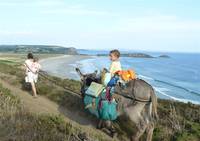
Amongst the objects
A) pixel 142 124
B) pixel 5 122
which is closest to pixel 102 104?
pixel 142 124

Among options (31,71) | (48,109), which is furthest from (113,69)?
(31,71)

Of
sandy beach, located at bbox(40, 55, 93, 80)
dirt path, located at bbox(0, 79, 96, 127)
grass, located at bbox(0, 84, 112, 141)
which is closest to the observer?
grass, located at bbox(0, 84, 112, 141)

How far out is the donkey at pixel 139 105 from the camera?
10.4 m

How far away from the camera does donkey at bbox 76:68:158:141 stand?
1038 cm

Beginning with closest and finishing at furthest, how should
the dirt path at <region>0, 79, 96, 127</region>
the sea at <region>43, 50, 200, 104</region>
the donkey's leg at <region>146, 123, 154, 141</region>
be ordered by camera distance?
the donkey's leg at <region>146, 123, 154, 141</region>, the dirt path at <region>0, 79, 96, 127</region>, the sea at <region>43, 50, 200, 104</region>

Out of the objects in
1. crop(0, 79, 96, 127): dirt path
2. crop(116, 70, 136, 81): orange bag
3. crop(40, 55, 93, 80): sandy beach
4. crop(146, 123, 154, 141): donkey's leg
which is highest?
crop(116, 70, 136, 81): orange bag

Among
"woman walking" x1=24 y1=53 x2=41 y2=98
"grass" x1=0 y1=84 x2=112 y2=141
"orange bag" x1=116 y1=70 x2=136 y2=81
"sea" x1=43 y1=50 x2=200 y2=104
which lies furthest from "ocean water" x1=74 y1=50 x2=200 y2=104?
"grass" x1=0 y1=84 x2=112 y2=141

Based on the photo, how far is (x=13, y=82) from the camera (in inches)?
818

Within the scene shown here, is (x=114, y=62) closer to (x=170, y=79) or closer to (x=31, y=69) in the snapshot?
(x=31, y=69)

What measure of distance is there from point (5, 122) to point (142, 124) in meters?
3.20

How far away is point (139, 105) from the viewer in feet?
34.4

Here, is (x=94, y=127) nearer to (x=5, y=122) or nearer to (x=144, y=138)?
(x=144, y=138)

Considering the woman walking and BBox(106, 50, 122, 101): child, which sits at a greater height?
BBox(106, 50, 122, 101): child

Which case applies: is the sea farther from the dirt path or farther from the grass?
the grass
